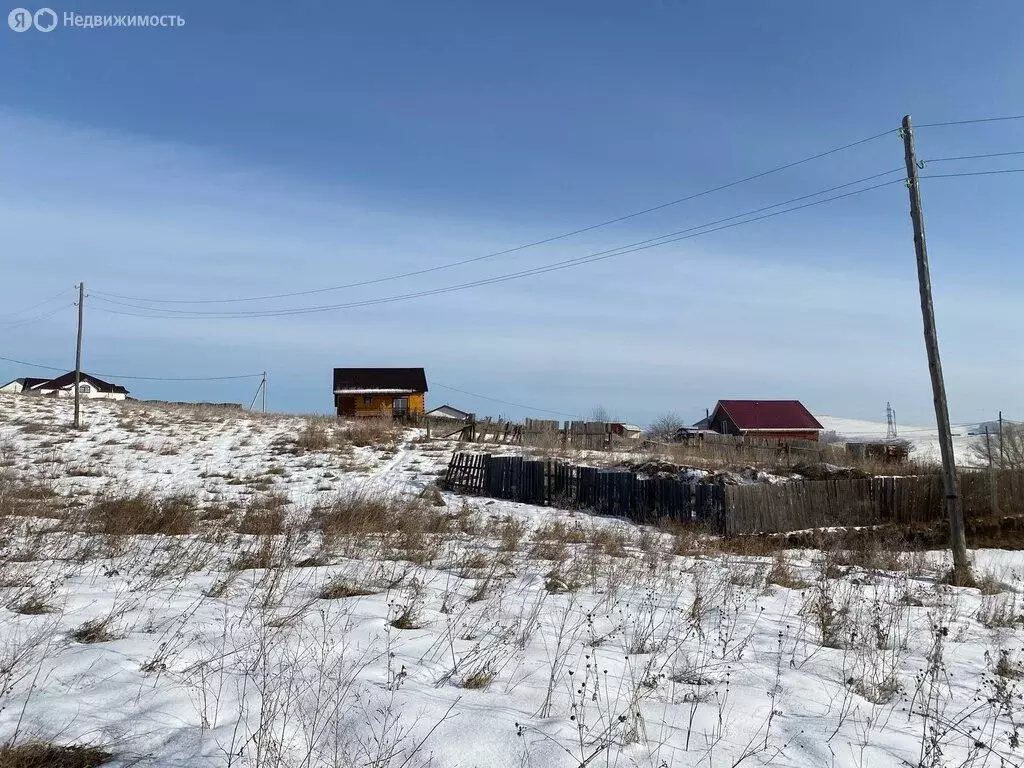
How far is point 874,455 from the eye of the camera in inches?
1190

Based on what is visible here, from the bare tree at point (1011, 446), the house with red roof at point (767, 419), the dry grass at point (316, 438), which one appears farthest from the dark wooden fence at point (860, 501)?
the house with red roof at point (767, 419)

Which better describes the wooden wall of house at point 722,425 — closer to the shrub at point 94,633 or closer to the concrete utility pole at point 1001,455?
the concrete utility pole at point 1001,455

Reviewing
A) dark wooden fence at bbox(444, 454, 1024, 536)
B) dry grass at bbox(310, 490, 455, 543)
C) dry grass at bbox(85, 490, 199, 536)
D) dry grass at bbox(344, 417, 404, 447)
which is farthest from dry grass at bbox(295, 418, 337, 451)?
dry grass at bbox(85, 490, 199, 536)

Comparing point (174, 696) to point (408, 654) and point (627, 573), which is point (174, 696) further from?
point (627, 573)

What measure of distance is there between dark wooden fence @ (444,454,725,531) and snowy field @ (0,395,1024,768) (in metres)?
6.16

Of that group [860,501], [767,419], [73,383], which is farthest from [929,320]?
[73,383]

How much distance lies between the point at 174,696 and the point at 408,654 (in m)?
1.30

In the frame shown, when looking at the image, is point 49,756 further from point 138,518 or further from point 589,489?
point 589,489

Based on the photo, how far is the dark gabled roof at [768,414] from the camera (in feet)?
186

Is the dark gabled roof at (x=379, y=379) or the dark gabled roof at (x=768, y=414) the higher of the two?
the dark gabled roof at (x=379, y=379)

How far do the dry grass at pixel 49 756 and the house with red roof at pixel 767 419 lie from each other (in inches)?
2208

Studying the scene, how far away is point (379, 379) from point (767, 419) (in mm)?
30500

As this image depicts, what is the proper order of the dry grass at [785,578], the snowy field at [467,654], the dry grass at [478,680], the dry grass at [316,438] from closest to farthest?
the snowy field at [467,654]
the dry grass at [478,680]
the dry grass at [785,578]
the dry grass at [316,438]

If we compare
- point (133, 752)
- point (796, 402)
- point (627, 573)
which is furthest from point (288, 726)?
point (796, 402)
